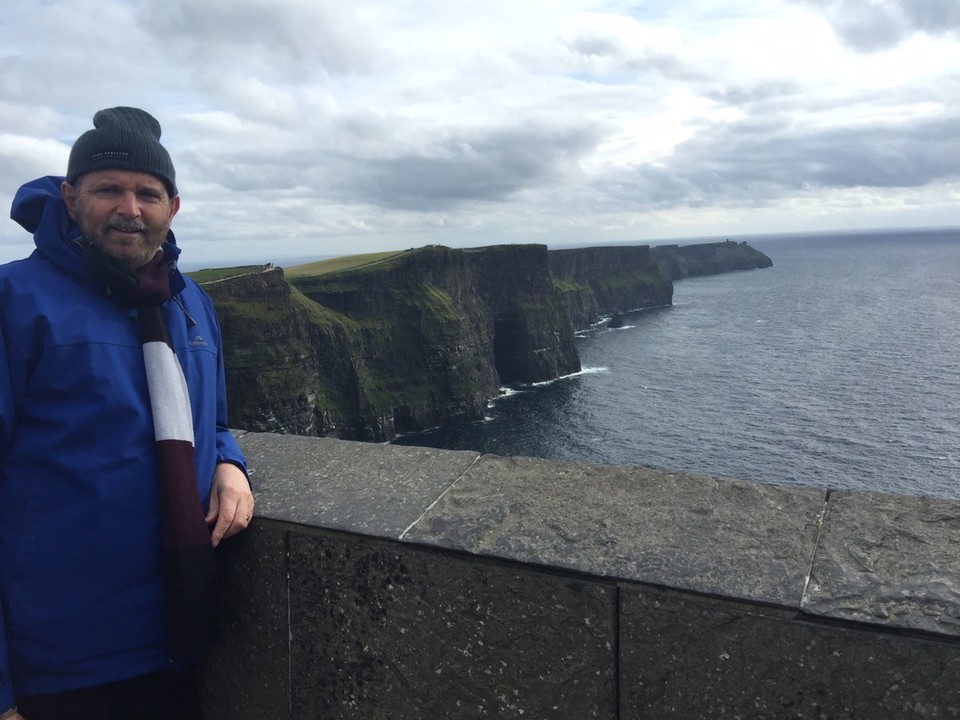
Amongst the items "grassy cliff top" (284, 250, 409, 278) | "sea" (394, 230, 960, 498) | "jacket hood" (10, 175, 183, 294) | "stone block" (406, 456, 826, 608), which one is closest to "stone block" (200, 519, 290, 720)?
"stone block" (406, 456, 826, 608)

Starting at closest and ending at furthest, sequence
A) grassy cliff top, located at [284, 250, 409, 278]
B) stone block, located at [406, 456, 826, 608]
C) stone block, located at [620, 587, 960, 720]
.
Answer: stone block, located at [620, 587, 960, 720] < stone block, located at [406, 456, 826, 608] < grassy cliff top, located at [284, 250, 409, 278]

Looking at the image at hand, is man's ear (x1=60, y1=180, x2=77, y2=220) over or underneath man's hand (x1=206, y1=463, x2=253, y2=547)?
over

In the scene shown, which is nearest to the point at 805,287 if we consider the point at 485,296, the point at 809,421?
the point at 485,296

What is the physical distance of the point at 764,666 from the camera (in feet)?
8.46

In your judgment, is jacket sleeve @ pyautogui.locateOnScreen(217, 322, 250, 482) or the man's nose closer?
the man's nose

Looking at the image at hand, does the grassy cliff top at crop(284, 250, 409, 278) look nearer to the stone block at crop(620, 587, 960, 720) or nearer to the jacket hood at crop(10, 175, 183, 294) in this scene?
A: the jacket hood at crop(10, 175, 183, 294)

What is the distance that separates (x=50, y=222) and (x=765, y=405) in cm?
7201

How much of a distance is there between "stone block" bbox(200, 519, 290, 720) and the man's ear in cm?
170

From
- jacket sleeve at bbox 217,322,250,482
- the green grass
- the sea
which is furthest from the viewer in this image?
the green grass

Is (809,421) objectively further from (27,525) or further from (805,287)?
(805,287)

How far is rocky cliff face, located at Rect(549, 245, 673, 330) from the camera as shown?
146875 mm

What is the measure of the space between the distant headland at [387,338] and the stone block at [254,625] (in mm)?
55908

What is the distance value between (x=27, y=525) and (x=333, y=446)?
7.12ft

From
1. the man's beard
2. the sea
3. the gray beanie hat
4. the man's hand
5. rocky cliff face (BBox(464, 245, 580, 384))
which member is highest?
the gray beanie hat
